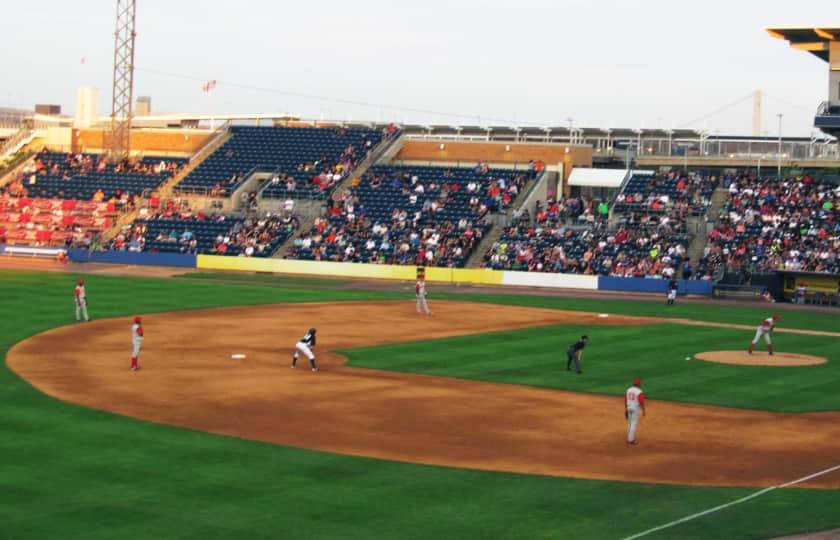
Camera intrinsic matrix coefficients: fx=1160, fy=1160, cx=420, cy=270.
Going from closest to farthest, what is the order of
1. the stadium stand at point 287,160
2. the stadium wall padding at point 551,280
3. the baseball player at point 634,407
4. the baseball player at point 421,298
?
the baseball player at point 634,407 → the baseball player at point 421,298 → the stadium wall padding at point 551,280 → the stadium stand at point 287,160

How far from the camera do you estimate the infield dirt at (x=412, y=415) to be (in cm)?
2506

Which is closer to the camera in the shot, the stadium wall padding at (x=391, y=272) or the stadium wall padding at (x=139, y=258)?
the stadium wall padding at (x=391, y=272)

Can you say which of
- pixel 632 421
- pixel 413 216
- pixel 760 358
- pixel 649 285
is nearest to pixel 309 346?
pixel 632 421

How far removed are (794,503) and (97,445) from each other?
1440 centimetres

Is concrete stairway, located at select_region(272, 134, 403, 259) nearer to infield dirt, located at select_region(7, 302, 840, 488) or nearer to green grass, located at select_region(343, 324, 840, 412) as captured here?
green grass, located at select_region(343, 324, 840, 412)

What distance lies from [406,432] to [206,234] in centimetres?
5574

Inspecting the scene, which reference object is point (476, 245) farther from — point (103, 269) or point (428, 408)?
point (428, 408)

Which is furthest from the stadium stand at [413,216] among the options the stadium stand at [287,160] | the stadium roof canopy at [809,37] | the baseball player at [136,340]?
the baseball player at [136,340]

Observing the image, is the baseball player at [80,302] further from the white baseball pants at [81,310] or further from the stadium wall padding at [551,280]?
the stadium wall padding at [551,280]

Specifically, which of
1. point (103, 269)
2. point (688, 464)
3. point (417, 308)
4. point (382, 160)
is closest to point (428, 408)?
point (688, 464)

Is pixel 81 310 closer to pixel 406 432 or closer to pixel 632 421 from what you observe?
pixel 406 432

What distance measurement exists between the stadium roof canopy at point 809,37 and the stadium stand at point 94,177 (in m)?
48.5

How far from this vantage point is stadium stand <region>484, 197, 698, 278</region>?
68.7 metres

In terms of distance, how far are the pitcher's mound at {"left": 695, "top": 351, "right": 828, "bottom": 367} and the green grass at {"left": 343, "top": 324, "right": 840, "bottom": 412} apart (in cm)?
61
